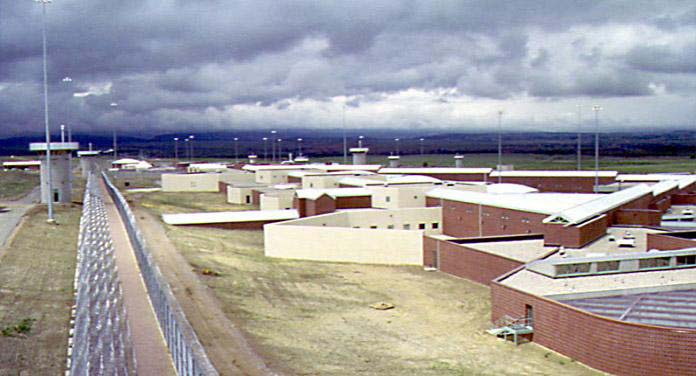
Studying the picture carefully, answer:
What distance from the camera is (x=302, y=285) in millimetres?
32188

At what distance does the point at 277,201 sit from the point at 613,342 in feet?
129

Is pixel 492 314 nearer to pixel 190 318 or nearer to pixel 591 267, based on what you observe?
pixel 591 267

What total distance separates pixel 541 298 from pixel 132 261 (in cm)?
1469

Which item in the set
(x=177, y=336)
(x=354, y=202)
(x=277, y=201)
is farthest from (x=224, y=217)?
(x=177, y=336)

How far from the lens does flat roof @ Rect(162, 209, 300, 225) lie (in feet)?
162

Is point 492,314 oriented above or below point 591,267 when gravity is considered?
below

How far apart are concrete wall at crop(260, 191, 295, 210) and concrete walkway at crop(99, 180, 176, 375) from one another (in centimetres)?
2715

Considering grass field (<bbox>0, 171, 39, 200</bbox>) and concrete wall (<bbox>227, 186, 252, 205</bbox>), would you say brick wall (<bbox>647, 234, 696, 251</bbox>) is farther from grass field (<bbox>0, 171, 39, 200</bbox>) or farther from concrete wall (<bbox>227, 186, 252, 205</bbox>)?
grass field (<bbox>0, 171, 39, 200</bbox>)

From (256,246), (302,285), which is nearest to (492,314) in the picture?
(302,285)

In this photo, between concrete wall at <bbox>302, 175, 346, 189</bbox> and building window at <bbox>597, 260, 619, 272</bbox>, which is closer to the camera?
building window at <bbox>597, 260, 619, 272</bbox>

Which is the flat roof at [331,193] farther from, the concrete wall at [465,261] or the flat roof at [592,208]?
the flat roof at [592,208]

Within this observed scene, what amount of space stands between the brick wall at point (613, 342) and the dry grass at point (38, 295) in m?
13.9

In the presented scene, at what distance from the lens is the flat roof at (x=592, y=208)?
35.4 m

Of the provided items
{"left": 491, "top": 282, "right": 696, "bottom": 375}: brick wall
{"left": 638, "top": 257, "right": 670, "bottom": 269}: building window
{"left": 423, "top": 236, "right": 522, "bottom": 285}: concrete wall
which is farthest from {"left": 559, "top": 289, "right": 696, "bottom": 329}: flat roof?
{"left": 423, "top": 236, "right": 522, "bottom": 285}: concrete wall
